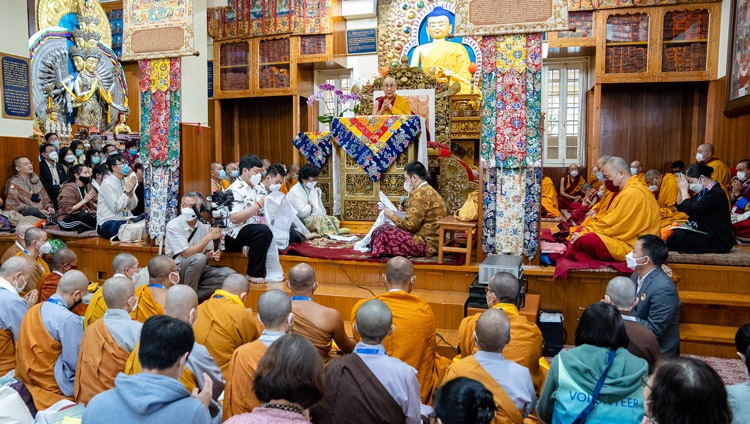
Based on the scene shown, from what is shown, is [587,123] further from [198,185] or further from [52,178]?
[52,178]

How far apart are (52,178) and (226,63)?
5019 mm

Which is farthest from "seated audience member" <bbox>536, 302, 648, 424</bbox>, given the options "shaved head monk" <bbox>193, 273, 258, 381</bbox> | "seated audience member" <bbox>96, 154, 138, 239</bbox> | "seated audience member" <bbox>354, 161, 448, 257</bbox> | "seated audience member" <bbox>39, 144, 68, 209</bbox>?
"seated audience member" <bbox>39, 144, 68, 209</bbox>

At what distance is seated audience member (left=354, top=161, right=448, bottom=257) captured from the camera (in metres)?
5.98

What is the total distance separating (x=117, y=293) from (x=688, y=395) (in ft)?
8.58

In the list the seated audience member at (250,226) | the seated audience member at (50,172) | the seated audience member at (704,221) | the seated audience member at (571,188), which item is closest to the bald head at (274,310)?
the seated audience member at (250,226)

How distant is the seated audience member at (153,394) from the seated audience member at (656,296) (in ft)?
9.88

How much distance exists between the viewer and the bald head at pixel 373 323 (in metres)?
2.68

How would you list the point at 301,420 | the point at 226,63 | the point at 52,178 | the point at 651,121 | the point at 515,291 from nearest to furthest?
the point at 301,420 < the point at 515,291 < the point at 52,178 < the point at 651,121 < the point at 226,63

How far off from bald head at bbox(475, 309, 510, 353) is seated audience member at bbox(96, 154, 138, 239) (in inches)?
220

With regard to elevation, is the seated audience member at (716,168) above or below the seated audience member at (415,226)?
above

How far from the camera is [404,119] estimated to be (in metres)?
7.53

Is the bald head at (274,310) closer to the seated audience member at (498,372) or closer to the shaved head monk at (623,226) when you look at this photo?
the seated audience member at (498,372)

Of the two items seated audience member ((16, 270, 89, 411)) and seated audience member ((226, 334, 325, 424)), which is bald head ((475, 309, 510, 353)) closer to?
seated audience member ((226, 334, 325, 424))

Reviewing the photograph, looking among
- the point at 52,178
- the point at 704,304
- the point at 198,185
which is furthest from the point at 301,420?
the point at 52,178
